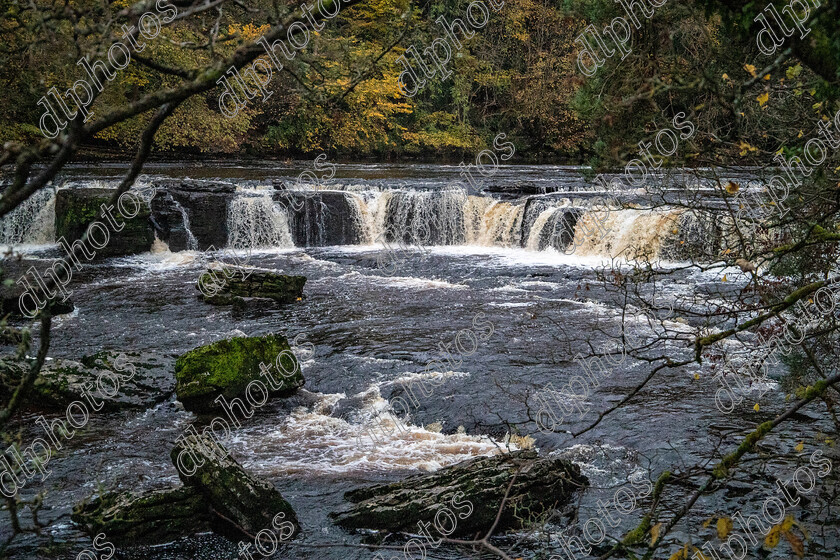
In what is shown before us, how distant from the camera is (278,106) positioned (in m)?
28.8

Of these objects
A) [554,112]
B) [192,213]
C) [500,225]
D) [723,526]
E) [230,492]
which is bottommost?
[500,225]

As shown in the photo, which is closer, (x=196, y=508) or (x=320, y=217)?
(x=196, y=508)

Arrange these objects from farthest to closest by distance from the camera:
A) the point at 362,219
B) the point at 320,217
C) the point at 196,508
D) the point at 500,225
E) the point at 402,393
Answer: the point at 362,219 < the point at 320,217 < the point at 500,225 < the point at 402,393 < the point at 196,508

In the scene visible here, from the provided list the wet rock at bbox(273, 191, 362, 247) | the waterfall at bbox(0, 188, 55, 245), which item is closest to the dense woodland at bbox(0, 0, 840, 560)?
the waterfall at bbox(0, 188, 55, 245)

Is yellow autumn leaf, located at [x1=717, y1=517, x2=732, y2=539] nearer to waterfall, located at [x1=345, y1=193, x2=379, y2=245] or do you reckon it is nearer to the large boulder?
the large boulder

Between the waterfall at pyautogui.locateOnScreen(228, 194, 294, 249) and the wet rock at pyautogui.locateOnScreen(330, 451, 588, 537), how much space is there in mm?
Result: 13218

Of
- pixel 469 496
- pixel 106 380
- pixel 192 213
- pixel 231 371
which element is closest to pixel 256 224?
pixel 192 213

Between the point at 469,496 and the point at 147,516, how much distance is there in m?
2.31

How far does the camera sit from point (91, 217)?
16031 mm

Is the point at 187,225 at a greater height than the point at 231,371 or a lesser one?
lesser

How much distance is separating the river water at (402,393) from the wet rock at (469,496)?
0.17 meters

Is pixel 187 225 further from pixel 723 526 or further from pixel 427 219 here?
pixel 723 526

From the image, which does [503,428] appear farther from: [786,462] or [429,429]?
[786,462]

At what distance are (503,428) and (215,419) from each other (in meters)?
2.95
